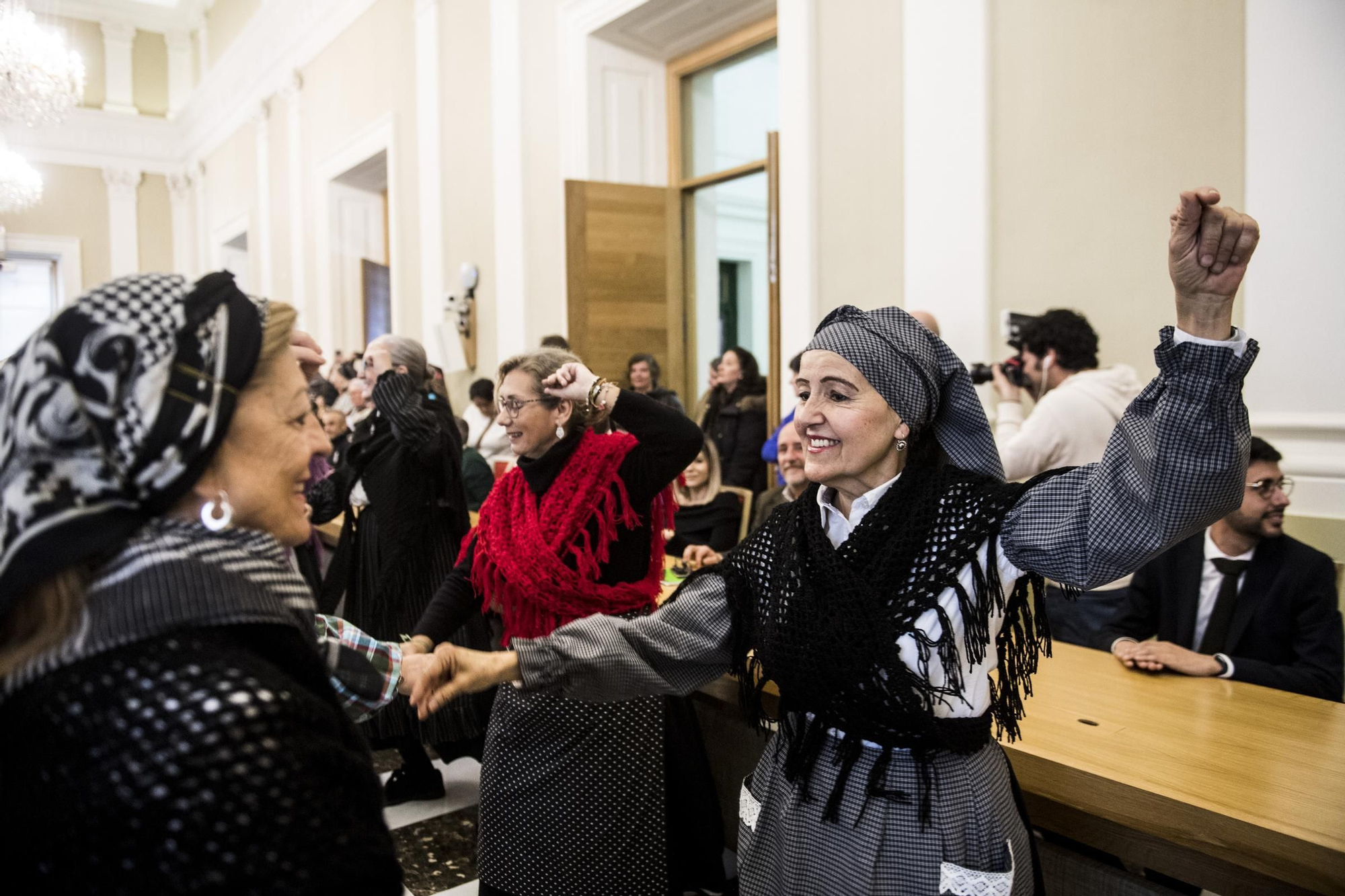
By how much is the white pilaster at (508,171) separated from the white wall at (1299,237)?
452cm

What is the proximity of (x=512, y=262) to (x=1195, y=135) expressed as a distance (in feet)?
14.6

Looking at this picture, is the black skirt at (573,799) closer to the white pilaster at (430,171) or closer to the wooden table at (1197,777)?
the wooden table at (1197,777)

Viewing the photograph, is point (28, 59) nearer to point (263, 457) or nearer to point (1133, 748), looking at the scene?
point (263, 457)

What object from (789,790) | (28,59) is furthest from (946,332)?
(28,59)

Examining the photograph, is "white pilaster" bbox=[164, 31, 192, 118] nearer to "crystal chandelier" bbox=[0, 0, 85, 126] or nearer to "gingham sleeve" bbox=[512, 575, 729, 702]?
"crystal chandelier" bbox=[0, 0, 85, 126]

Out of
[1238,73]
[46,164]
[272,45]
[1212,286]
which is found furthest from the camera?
[46,164]

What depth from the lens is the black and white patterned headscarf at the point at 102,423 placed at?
0.72m

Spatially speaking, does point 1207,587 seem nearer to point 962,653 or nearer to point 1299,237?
point 1299,237

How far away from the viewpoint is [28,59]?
209 inches

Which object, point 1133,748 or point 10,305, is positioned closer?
point 1133,748

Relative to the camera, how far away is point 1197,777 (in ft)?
4.43

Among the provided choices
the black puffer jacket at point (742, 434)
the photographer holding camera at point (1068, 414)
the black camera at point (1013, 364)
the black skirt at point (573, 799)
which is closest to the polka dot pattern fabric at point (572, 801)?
the black skirt at point (573, 799)

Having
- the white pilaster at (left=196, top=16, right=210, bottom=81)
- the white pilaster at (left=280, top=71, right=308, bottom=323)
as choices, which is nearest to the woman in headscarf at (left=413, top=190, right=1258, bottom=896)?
the white pilaster at (left=280, top=71, right=308, bottom=323)

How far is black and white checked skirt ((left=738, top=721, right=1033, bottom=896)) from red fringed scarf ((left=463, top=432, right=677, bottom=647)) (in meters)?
0.73
